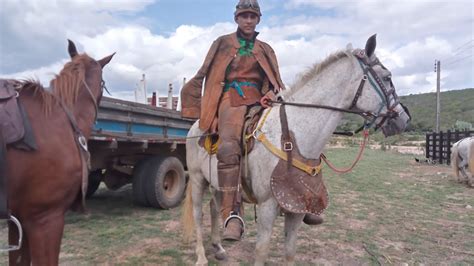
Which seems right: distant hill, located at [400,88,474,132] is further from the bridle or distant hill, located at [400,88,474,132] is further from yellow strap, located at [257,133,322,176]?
yellow strap, located at [257,133,322,176]

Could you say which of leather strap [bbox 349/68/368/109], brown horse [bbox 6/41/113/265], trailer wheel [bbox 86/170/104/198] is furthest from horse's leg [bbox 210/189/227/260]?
trailer wheel [bbox 86/170/104/198]

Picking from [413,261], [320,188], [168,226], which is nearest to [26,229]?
[320,188]

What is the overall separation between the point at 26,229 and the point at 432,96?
81.8 meters

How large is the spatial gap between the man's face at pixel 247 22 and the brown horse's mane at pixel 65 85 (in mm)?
1590

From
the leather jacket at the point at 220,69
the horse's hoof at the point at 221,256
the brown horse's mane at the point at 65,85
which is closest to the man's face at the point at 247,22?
the leather jacket at the point at 220,69

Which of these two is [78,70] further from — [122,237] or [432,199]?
[432,199]

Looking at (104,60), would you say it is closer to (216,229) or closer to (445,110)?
(216,229)

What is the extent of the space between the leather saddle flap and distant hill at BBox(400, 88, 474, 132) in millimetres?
38515

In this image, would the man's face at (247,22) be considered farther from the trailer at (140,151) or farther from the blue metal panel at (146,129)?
the blue metal panel at (146,129)

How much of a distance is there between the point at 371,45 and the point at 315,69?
483mm

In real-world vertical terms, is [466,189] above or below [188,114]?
below

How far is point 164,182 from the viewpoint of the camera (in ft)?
21.6

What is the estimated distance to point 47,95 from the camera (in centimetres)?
219

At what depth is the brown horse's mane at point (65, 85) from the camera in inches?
85.9
